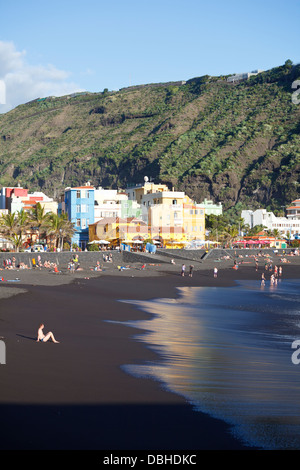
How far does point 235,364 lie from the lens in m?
14.9

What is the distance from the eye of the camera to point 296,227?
356 ft

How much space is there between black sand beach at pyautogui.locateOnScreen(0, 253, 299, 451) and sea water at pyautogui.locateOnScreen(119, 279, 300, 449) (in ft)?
1.69

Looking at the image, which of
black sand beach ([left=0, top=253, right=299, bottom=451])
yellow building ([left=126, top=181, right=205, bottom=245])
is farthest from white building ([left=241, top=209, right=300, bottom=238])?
black sand beach ([left=0, top=253, right=299, bottom=451])

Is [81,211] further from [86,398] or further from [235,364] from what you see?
[86,398]

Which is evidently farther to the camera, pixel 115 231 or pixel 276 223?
pixel 276 223

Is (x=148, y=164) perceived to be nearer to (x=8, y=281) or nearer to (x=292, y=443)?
(x=8, y=281)

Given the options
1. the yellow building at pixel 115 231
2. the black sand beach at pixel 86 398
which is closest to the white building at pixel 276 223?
the yellow building at pixel 115 231

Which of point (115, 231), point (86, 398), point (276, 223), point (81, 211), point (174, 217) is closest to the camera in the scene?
point (86, 398)

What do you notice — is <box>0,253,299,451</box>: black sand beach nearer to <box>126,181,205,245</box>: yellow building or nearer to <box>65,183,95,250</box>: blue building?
<box>65,183,95,250</box>: blue building

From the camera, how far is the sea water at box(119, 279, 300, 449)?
412 inches

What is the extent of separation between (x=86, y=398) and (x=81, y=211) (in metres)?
66.7

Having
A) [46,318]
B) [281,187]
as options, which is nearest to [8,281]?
[46,318]

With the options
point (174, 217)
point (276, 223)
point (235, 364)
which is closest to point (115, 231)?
point (174, 217)

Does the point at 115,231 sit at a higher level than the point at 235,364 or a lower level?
higher
